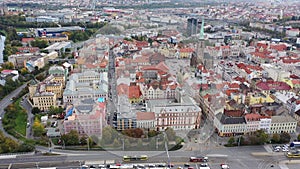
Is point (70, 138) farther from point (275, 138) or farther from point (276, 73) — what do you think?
point (276, 73)

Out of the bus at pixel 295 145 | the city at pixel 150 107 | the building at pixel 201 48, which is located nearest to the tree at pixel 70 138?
the city at pixel 150 107

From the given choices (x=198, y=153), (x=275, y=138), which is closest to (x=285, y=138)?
(x=275, y=138)

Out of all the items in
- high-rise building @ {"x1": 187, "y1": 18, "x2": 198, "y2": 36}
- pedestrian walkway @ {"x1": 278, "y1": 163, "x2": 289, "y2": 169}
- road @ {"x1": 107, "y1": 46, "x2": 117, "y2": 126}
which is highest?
high-rise building @ {"x1": 187, "y1": 18, "x2": 198, "y2": 36}

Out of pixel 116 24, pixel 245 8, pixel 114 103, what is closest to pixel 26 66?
pixel 114 103

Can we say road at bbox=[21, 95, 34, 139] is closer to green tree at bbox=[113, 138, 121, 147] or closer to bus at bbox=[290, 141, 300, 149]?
green tree at bbox=[113, 138, 121, 147]

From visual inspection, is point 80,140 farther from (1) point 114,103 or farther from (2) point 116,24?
(2) point 116,24

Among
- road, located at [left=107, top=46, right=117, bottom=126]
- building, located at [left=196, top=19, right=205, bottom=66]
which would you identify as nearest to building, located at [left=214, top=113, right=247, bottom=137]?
road, located at [left=107, top=46, right=117, bottom=126]

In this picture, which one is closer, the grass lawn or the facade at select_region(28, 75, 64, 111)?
the grass lawn
